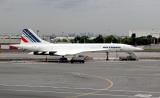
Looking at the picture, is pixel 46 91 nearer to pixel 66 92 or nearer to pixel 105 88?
pixel 66 92

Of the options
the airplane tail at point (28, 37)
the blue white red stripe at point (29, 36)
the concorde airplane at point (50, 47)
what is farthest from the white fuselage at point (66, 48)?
the blue white red stripe at point (29, 36)

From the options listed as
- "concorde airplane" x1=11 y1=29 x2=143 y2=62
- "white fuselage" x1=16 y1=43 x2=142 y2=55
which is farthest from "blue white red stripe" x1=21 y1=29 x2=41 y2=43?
"white fuselage" x1=16 y1=43 x2=142 y2=55

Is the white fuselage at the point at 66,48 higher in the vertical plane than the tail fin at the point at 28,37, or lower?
lower

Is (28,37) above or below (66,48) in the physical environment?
above

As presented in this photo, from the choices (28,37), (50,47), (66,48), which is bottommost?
(66,48)

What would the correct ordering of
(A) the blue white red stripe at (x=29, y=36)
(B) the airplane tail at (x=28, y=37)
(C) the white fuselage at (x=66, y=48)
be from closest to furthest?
(C) the white fuselage at (x=66, y=48), (B) the airplane tail at (x=28, y=37), (A) the blue white red stripe at (x=29, y=36)

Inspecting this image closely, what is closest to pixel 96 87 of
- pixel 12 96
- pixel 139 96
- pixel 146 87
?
pixel 146 87

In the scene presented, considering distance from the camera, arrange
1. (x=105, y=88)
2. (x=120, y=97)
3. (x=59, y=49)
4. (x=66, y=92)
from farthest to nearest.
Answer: (x=59, y=49), (x=105, y=88), (x=66, y=92), (x=120, y=97)

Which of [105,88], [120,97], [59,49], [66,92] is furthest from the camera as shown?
[59,49]

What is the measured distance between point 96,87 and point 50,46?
44.5m

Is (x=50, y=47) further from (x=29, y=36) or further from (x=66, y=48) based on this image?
(x=29, y=36)

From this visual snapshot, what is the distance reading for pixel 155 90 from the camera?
25188mm

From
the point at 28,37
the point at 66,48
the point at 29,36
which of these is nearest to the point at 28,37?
the point at 28,37

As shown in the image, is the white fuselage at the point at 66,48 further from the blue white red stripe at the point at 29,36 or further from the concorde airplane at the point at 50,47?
the blue white red stripe at the point at 29,36
